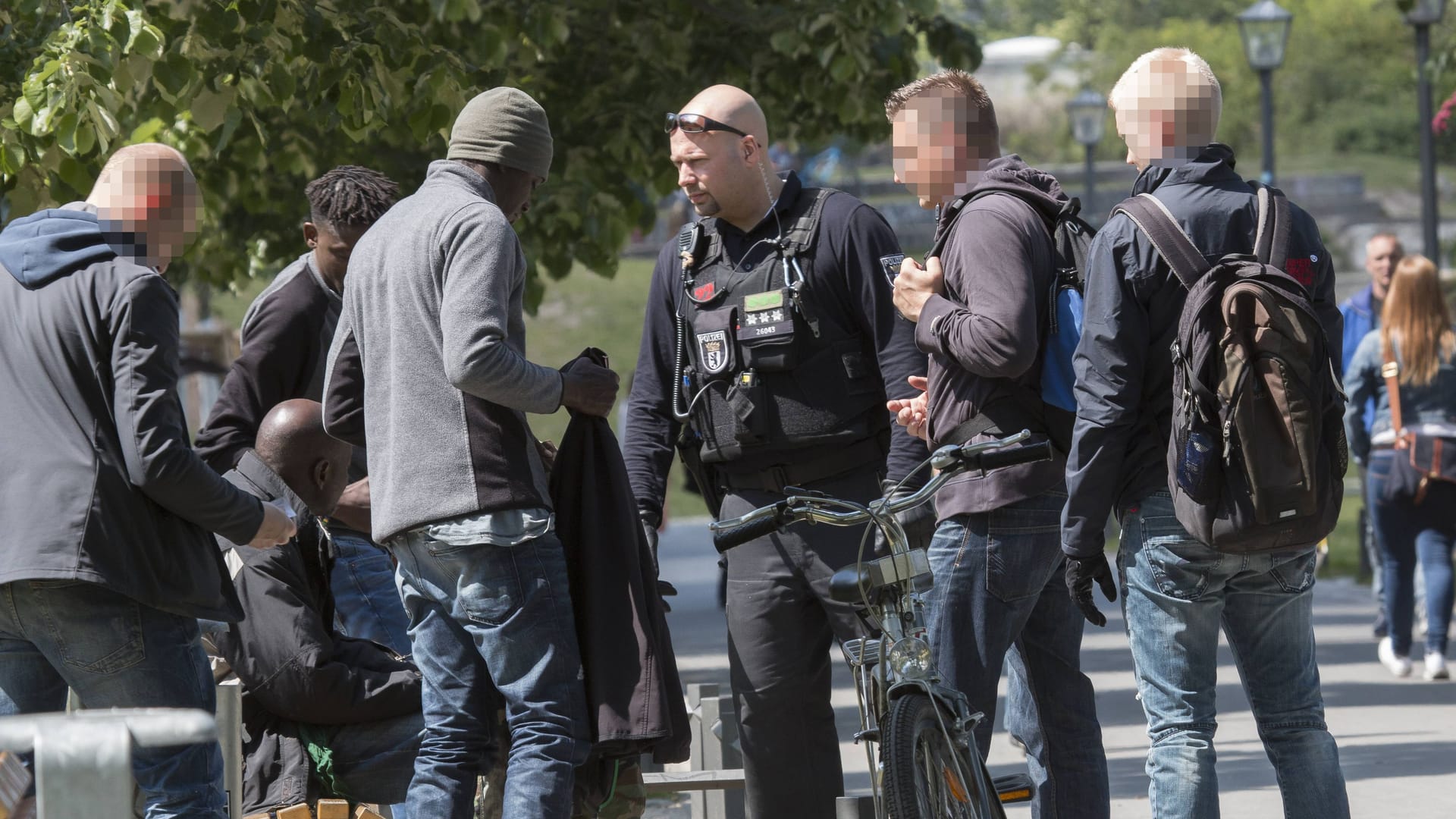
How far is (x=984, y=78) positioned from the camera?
7425cm

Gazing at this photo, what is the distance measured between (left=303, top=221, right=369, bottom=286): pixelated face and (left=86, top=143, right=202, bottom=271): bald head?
1527 mm

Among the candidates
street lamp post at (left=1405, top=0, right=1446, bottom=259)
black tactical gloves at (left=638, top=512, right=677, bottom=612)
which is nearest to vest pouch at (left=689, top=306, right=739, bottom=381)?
black tactical gloves at (left=638, top=512, right=677, bottom=612)

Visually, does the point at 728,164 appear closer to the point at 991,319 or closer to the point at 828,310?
the point at 828,310

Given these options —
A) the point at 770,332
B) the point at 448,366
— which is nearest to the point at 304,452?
the point at 448,366

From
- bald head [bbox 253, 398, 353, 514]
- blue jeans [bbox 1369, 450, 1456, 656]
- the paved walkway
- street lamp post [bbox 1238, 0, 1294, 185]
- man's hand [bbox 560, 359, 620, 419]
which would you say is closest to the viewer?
man's hand [bbox 560, 359, 620, 419]

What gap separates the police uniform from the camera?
185 inches

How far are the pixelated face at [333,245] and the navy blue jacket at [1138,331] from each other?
262cm

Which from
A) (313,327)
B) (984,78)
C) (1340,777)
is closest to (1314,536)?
(1340,777)

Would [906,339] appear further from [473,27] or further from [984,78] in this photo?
[984,78]

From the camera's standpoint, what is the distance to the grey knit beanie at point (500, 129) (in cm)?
438

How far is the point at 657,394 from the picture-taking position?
5.02 m

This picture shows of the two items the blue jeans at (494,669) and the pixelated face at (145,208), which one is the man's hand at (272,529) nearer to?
the blue jeans at (494,669)

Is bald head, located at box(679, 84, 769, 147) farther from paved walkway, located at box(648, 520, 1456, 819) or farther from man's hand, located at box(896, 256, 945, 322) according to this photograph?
paved walkway, located at box(648, 520, 1456, 819)

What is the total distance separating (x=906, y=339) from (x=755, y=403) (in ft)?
1.37
